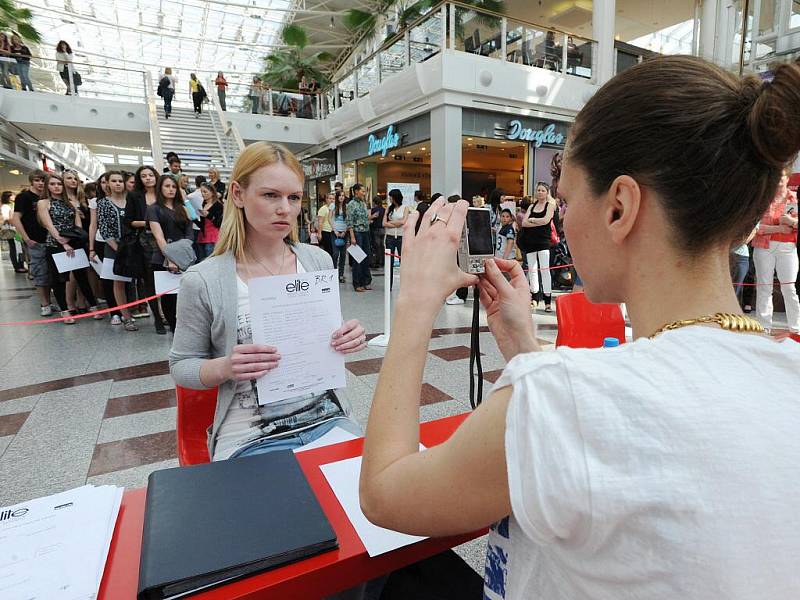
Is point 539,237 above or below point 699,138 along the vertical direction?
below

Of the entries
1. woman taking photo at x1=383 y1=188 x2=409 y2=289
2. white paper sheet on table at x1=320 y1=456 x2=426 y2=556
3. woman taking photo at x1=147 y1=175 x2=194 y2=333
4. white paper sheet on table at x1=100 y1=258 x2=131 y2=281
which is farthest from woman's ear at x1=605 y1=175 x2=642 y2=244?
woman taking photo at x1=383 y1=188 x2=409 y2=289

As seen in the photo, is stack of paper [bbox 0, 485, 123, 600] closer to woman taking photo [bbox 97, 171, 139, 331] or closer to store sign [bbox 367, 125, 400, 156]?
woman taking photo [bbox 97, 171, 139, 331]

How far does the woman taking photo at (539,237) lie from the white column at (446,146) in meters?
3.70

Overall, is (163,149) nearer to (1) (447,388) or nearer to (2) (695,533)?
(1) (447,388)

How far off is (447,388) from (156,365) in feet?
7.59

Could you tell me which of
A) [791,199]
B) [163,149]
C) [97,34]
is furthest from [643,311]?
[97,34]

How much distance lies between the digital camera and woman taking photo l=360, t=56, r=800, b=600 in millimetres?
136

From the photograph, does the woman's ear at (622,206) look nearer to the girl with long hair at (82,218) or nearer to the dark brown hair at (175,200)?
the dark brown hair at (175,200)

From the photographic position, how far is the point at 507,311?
0.90 metres

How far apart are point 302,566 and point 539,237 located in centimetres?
550

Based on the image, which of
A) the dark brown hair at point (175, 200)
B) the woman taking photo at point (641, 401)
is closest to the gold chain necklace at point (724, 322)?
the woman taking photo at point (641, 401)

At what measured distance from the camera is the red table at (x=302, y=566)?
2.07 feet

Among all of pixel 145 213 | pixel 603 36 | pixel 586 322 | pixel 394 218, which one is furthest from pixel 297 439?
pixel 603 36

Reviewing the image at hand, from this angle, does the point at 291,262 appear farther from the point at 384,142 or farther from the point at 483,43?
the point at 384,142
